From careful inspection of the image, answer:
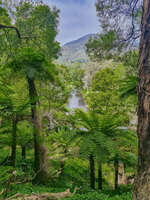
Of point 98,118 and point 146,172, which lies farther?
point 98,118

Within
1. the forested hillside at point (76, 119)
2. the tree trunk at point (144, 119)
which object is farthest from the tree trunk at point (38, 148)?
the tree trunk at point (144, 119)

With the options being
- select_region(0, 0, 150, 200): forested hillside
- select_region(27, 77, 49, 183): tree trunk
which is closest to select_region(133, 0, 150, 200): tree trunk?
select_region(0, 0, 150, 200): forested hillside

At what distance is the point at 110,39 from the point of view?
7.69 feet

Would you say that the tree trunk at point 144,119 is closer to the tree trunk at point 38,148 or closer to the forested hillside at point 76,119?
the forested hillside at point 76,119

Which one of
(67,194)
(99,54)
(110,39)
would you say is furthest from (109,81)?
(67,194)

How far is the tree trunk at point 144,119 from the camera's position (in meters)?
1.10

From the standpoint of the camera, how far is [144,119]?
1.14 meters

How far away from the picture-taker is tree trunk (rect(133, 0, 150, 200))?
1100 millimetres

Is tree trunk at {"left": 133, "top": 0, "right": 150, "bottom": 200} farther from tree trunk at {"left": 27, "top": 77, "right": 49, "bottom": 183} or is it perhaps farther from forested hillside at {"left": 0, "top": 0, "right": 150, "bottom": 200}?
tree trunk at {"left": 27, "top": 77, "right": 49, "bottom": 183}

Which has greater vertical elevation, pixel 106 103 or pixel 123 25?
pixel 123 25

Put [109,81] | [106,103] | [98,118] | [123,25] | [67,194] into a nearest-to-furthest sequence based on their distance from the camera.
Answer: [67,194], [123,25], [98,118], [106,103], [109,81]

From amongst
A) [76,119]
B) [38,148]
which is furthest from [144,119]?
[38,148]

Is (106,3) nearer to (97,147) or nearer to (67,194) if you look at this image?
(97,147)

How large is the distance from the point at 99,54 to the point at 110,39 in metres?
0.78
